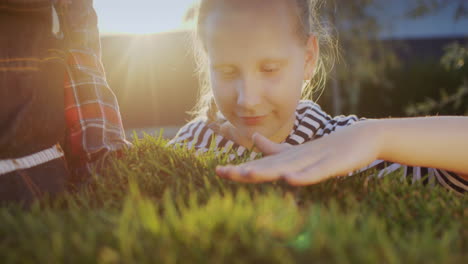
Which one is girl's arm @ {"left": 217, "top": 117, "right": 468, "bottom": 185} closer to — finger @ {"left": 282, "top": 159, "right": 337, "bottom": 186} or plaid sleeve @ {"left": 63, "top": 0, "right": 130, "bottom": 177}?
finger @ {"left": 282, "top": 159, "right": 337, "bottom": 186}

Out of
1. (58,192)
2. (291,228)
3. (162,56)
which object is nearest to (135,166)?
(58,192)

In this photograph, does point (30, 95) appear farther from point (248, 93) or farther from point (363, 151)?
point (363, 151)

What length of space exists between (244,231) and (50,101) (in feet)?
3.26

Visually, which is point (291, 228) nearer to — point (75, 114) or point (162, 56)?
point (75, 114)

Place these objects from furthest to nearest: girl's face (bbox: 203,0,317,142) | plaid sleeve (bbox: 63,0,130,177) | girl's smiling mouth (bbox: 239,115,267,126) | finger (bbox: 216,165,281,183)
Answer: girl's smiling mouth (bbox: 239,115,267,126)
girl's face (bbox: 203,0,317,142)
plaid sleeve (bbox: 63,0,130,177)
finger (bbox: 216,165,281,183)

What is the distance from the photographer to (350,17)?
790cm

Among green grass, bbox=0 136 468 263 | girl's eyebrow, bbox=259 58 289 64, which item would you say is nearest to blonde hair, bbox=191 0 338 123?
girl's eyebrow, bbox=259 58 289 64

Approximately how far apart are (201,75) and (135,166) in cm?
188

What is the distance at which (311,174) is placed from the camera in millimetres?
966

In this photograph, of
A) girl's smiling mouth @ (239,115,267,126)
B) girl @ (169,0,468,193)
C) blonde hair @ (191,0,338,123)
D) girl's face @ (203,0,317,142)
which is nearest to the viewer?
girl @ (169,0,468,193)

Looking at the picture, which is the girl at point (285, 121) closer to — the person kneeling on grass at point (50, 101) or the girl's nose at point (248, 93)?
the girl's nose at point (248, 93)

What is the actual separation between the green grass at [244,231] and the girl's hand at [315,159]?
6 cm

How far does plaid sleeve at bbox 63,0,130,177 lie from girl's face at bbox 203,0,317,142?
1.93 ft

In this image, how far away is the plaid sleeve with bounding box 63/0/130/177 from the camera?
1426 mm
